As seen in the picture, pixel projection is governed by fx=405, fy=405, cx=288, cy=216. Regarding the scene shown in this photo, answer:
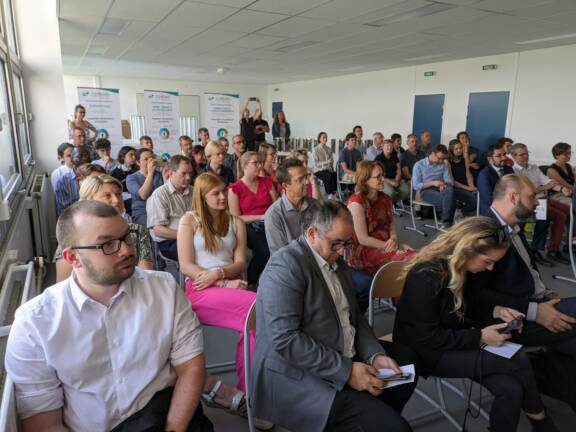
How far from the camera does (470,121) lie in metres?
8.41

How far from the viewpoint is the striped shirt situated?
10.5ft

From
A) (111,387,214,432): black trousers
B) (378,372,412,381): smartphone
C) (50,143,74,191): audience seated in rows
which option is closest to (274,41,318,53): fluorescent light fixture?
(50,143,74,191): audience seated in rows

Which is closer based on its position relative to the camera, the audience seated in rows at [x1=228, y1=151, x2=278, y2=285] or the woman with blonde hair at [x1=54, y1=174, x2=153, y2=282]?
the woman with blonde hair at [x1=54, y1=174, x2=153, y2=282]

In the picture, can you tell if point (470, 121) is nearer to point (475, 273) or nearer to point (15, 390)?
point (475, 273)

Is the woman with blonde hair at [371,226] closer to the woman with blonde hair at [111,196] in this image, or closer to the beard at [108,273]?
the woman with blonde hair at [111,196]

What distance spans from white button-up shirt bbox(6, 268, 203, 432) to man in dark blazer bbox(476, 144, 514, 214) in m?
4.14

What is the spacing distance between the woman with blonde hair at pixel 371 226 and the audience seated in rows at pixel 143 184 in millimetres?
2017

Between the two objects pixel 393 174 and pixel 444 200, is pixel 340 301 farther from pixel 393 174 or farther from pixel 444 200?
pixel 393 174

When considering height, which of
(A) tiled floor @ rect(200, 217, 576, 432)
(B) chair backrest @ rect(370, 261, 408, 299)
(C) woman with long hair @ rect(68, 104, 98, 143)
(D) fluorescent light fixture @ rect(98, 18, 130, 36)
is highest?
(D) fluorescent light fixture @ rect(98, 18, 130, 36)

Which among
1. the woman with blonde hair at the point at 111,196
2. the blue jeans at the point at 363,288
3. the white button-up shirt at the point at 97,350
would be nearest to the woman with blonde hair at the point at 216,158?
the woman with blonde hair at the point at 111,196

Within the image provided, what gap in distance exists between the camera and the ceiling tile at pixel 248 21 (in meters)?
5.09

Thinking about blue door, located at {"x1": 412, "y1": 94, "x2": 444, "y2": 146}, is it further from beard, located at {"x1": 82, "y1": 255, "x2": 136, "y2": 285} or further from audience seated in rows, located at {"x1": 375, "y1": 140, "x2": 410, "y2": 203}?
beard, located at {"x1": 82, "y1": 255, "x2": 136, "y2": 285}

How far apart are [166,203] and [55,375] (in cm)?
216

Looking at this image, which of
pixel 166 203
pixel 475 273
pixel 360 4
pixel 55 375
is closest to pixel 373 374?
pixel 475 273
